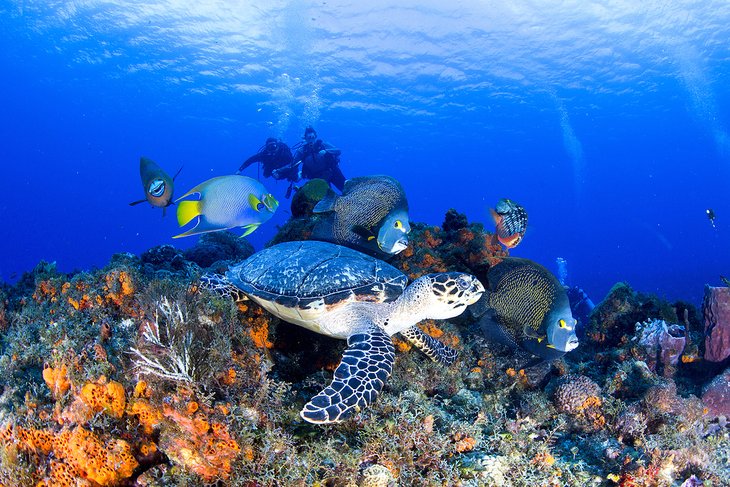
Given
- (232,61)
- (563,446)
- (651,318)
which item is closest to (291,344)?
(563,446)

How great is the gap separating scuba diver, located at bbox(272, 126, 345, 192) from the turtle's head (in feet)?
30.7

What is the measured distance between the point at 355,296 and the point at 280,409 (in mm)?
1532

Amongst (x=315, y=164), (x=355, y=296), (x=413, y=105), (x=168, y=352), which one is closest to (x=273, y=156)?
(x=315, y=164)

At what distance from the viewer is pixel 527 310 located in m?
4.26

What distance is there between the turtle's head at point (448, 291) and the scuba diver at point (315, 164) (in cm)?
934

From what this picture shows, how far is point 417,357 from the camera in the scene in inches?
160

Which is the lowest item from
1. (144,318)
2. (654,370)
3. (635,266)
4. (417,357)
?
(635,266)

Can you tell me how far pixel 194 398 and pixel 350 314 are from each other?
76.2 inches

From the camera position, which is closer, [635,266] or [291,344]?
[291,344]

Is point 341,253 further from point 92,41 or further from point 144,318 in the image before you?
point 92,41

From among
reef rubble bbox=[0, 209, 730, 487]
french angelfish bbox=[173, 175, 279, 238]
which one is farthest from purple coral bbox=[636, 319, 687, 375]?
french angelfish bbox=[173, 175, 279, 238]

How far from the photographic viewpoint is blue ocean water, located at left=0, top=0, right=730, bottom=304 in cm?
2841

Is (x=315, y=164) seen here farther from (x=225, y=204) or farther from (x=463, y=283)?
(x=463, y=283)

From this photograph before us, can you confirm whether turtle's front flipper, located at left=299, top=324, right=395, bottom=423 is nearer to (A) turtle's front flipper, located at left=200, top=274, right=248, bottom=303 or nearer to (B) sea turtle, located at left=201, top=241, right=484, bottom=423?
(B) sea turtle, located at left=201, top=241, right=484, bottom=423
